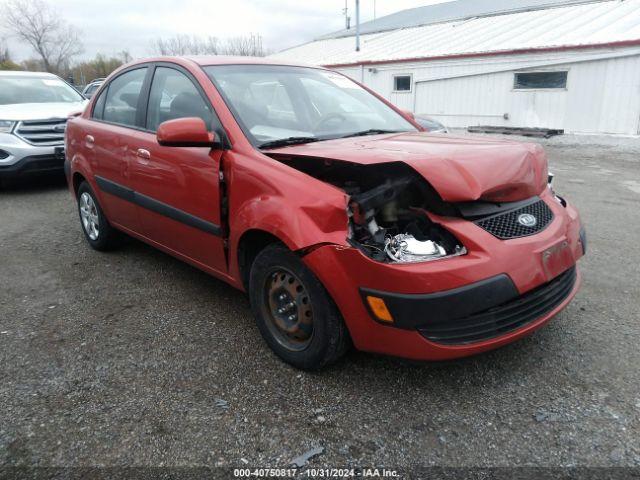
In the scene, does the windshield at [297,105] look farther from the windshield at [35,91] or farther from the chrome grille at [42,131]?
the windshield at [35,91]

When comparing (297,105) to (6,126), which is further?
(6,126)

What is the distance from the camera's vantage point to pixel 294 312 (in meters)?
2.56

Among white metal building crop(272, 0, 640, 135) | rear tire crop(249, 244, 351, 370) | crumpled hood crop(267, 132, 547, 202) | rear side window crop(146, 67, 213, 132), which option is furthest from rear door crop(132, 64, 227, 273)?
white metal building crop(272, 0, 640, 135)

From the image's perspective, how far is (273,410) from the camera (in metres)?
2.30

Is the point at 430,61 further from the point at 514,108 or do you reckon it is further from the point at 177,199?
the point at 177,199

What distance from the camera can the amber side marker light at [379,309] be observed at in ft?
6.93

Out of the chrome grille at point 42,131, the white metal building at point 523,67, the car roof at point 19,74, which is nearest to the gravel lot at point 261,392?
the chrome grille at point 42,131

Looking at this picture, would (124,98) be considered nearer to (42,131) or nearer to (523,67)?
(42,131)

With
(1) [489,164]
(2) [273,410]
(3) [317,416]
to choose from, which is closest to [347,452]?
(3) [317,416]

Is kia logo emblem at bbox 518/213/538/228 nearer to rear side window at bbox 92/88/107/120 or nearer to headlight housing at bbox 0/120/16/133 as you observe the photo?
rear side window at bbox 92/88/107/120

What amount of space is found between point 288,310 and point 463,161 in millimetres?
1172

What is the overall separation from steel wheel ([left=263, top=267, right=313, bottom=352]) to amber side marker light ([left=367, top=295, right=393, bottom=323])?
384 millimetres

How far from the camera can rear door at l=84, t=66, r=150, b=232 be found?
3645 mm

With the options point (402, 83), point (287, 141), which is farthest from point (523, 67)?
point (287, 141)
